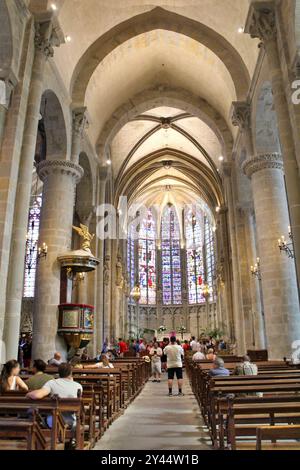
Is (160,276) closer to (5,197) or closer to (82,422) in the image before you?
(5,197)

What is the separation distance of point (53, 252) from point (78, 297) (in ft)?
14.1

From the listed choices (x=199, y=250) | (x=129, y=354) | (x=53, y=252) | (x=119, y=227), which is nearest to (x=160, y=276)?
(x=199, y=250)

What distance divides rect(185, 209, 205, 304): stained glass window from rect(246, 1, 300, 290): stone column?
29129 mm

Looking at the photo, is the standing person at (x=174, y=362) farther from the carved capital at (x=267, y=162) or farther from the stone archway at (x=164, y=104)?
the stone archway at (x=164, y=104)

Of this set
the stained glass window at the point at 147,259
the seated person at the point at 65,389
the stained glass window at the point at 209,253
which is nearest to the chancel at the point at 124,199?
the seated person at the point at 65,389

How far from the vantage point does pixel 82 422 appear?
181 inches

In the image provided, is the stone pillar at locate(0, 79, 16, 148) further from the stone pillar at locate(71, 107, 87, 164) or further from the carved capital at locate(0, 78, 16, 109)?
the stone pillar at locate(71, 107, 87, 164)

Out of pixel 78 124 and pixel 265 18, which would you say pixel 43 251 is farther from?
pixel 265 18

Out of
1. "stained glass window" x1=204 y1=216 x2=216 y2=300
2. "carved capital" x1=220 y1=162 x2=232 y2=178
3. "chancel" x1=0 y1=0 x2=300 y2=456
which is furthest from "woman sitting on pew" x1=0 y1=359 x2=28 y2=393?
"stained glass window" x1=204 y1=216 x2=216 y2=300

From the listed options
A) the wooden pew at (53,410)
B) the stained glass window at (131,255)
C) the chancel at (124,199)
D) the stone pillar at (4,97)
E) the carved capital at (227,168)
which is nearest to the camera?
the wooden pew at (53,410)

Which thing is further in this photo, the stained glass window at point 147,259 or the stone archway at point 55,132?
the stained glass window at point 147,259

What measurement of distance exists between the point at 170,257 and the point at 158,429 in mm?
34951

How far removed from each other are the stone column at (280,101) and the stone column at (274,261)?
301 centimetres

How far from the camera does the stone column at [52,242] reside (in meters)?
11.9
